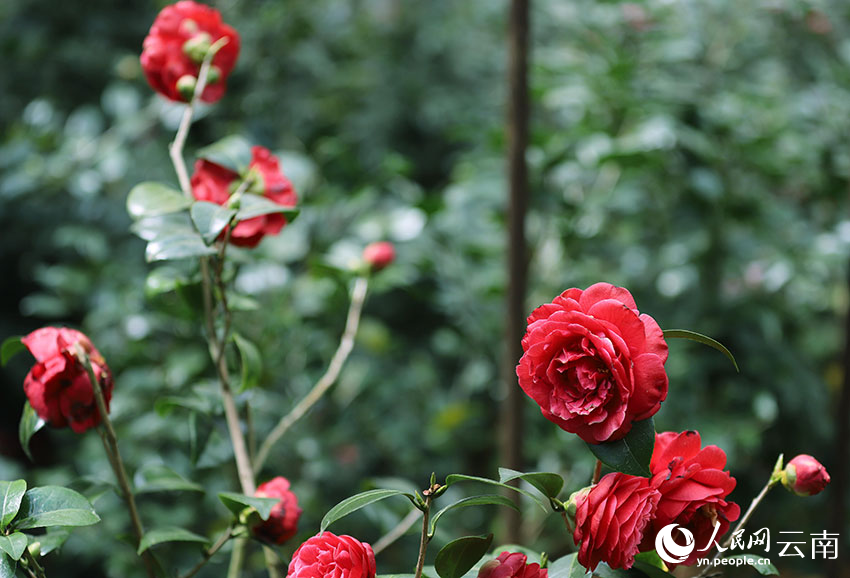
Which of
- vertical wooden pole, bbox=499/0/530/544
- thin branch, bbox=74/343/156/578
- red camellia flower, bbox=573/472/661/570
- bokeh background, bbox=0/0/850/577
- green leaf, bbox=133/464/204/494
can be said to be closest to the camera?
red camellia flower, bbox=573/472/661/570

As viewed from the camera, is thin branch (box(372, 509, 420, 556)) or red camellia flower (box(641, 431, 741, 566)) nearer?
red camellia flower (box(641, 431, 741, 566))

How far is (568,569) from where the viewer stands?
427 millimetres

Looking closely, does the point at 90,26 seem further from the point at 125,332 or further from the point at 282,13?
the point at 125,332

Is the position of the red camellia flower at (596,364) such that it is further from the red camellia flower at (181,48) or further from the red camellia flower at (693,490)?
the red camellia flower at (181,48)

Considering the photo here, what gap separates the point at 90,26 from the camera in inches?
63.8

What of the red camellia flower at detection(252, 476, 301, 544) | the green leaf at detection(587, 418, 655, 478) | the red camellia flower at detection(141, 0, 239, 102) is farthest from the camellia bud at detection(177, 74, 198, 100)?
the green leaf at detection(587, 418, 655, 478)

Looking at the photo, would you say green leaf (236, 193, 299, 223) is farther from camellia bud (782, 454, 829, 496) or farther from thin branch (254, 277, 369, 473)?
camellia bud (782, 454, 829, 496)

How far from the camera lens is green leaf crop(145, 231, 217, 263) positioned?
51 centimetres

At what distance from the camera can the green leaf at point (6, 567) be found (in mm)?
405

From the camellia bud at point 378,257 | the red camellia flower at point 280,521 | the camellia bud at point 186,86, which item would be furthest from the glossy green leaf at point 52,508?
the camellia bud at point 378,257

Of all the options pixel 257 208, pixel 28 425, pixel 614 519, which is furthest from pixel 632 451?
pixel 28 425

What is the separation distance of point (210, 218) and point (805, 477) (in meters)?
0.40

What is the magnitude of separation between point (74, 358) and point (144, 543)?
0.42ft

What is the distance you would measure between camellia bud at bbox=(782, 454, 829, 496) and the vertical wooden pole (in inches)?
14.8
